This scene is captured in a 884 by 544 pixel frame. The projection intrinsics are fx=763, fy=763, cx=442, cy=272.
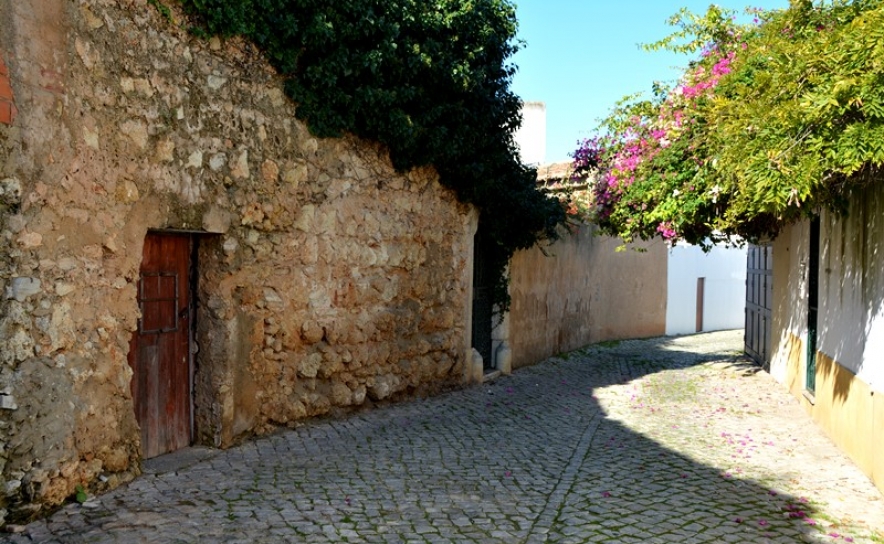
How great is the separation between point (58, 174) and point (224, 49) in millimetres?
1879

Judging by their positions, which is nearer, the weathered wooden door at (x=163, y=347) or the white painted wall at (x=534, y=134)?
the weathered wooden door at (x=163, y=347)

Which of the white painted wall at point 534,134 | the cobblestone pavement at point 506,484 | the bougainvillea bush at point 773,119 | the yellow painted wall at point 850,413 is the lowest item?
the cobblestone pavement at point 506,484

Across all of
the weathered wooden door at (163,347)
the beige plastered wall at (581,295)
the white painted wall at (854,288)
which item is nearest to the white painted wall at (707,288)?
the beige plastered wall at (581,295)

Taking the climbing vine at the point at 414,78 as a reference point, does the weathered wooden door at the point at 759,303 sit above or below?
below

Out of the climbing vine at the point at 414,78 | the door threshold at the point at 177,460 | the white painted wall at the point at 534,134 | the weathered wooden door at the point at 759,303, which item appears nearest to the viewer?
the door threshold at the point at 177,460

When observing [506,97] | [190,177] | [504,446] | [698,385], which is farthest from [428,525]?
[698,385]

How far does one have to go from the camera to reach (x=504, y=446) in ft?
21.5

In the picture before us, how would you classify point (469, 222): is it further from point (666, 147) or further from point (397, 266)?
point (666, 147)

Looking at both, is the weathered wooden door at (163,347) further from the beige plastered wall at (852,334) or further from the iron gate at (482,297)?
the iron gate at (482,297)

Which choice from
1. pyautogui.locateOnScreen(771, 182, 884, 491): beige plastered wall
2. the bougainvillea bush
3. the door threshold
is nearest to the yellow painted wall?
pyautogui.locateOnScreen(771, 182, 884, 491): beige plastered wall

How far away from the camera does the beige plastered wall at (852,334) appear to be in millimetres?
5395

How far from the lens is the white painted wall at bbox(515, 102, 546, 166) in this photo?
1942 cm

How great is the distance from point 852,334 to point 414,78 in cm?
458

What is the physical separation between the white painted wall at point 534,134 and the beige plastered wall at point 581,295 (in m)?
3.42
